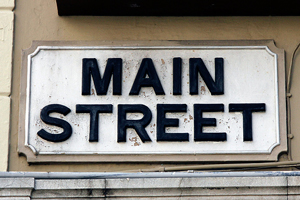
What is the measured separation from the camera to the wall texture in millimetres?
8297

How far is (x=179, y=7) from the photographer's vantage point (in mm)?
8625

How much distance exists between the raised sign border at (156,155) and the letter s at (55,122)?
20 centimetres

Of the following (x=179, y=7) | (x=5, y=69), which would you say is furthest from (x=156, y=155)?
(x=5, y=69)

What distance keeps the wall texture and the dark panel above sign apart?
66cm

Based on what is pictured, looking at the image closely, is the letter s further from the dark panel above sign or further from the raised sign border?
the dark panel above sign

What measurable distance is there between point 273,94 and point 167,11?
1.68 metres

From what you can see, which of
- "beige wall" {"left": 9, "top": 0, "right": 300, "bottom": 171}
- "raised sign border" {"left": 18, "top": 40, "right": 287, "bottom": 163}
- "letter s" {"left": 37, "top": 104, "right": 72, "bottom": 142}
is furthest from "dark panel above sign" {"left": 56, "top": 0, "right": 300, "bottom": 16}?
"letter s" {"left": 37, "top": 104, "right": 72, "bottom": 142}

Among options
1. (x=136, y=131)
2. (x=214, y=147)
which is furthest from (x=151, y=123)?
(x=214, y=147)

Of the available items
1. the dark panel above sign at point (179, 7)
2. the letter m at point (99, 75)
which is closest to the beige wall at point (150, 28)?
the dark panel above sign at point (179, 7)

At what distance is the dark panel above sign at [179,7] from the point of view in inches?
336

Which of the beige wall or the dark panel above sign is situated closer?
Result: the dark panel above sign

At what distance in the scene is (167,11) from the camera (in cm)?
871

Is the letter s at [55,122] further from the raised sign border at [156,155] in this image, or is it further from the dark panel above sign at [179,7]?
the dark panel above sign at [179,7]

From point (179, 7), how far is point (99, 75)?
1305 mm
